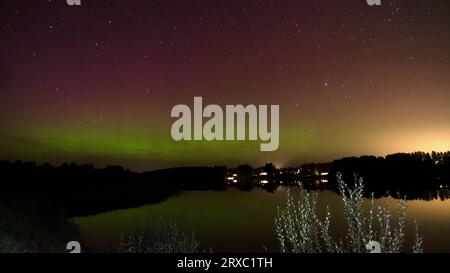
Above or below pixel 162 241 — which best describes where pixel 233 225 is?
below

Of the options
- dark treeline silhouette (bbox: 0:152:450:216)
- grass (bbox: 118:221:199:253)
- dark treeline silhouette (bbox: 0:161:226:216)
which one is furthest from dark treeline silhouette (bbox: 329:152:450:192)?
grass (bbox: 118:221:199:253)

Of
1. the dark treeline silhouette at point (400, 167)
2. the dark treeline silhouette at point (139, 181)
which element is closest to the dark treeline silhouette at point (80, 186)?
the dark treeline silhouette at point (139, 181)

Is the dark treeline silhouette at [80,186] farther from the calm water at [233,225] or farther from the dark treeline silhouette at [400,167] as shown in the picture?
the dark treeline silhouette at [400,167]

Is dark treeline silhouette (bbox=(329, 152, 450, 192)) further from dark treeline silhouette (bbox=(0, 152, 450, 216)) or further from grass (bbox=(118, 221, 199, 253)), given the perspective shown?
grass (bbox=(118, 221, 199, 253))

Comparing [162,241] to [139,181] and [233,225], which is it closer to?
[233,225]

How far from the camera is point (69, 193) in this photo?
59.1 m

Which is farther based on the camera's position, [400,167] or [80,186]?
[400,167]

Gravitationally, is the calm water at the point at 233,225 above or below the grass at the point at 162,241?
below

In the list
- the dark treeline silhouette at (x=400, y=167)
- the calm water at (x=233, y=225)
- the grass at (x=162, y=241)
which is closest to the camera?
the grass at (x=162, y=241)

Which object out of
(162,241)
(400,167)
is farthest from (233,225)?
(400,167)

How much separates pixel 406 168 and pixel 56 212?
343ft

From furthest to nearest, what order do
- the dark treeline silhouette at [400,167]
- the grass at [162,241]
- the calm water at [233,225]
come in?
the dark treeline silhouette at [400,167] < the calm water at [233,225] < the grass at [162,241]
